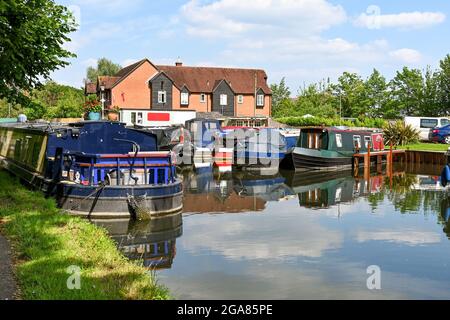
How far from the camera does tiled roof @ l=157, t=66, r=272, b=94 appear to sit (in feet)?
195

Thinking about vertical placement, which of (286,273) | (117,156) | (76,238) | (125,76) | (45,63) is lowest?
(286,273)

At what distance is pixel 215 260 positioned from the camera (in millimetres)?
12109

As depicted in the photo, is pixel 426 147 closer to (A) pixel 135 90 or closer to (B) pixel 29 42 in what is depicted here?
(A) pixel 135 90

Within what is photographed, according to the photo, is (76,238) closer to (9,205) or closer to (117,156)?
(9,205)

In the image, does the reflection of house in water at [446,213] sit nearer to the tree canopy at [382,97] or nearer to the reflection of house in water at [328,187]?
the reflection of house in water at [328,187]

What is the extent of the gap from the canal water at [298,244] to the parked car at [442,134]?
2073 centimetres

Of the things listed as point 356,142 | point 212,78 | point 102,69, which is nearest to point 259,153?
point 356,142

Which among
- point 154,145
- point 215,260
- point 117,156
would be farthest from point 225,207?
point 215,260

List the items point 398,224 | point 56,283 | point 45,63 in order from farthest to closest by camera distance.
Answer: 1. point 398,224
2. point 45,63
3. point 56,283

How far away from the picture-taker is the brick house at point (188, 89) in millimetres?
55344

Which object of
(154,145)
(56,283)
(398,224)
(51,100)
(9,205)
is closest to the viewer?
(56,283)

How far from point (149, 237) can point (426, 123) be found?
1534 inches

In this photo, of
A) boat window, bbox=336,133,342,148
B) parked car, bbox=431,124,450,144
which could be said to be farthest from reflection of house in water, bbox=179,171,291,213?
parked car, bbox=431,124,450,144

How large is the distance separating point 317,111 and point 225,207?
5200 centimetres
